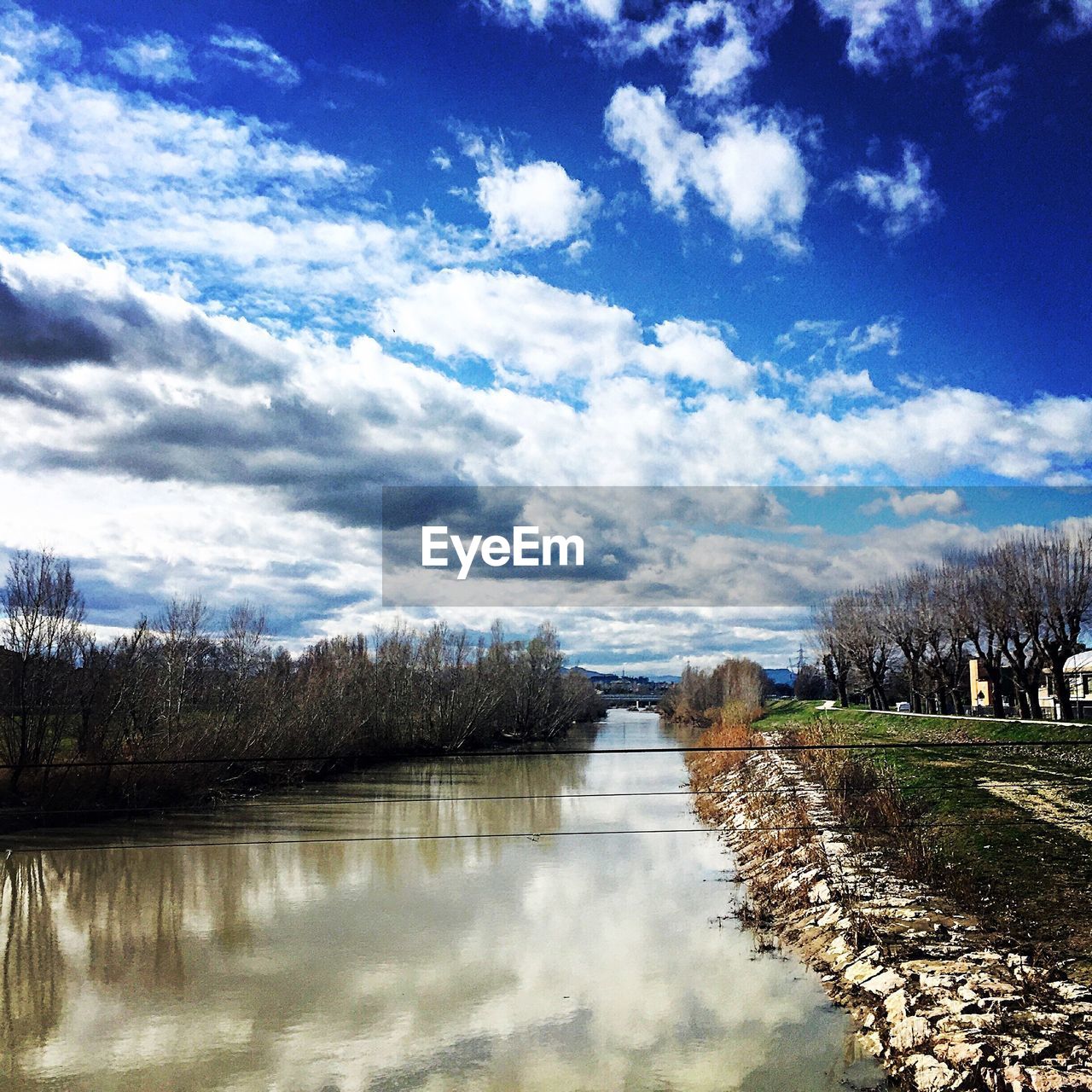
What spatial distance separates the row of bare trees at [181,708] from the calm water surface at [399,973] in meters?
2.14

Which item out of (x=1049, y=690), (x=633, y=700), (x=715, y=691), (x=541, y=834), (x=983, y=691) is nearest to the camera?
(x=541, y=834)

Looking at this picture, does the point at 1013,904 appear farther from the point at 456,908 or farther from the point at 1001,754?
the point at 1001,754

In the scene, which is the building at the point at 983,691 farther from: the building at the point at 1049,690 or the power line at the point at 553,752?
the power line at the point at 553,752

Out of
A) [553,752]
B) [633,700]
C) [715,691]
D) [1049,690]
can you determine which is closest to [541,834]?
[553,752]

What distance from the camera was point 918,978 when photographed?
7465mm

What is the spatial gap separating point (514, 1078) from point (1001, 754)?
19313mm

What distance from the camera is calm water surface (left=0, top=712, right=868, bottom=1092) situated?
7086mm

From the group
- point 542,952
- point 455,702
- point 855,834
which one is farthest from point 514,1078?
point 455,702

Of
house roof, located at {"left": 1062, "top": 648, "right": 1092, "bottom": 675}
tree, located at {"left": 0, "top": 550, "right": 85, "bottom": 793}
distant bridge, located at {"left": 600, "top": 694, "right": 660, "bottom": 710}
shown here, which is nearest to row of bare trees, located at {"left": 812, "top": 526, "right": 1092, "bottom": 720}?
house roof, located at {"left": 1062, "top": 648, "right": 1092, "bottom": 675}

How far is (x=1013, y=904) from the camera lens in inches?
359

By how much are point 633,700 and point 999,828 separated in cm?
10633

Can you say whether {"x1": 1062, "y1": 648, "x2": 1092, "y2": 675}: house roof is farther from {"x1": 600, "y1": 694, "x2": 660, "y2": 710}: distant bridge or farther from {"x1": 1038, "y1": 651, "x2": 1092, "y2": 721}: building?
{"x1": 600, "y1": 694, "x2": 660, "y2": 710}: distant bridge

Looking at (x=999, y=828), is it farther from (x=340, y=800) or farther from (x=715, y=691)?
(x=715, y=691)

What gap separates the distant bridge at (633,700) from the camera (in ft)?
378
